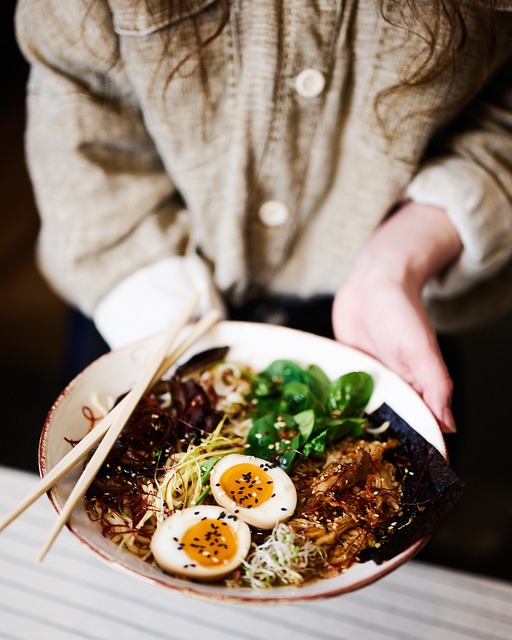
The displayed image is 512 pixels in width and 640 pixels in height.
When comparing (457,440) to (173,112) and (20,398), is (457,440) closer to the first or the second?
(173,112)

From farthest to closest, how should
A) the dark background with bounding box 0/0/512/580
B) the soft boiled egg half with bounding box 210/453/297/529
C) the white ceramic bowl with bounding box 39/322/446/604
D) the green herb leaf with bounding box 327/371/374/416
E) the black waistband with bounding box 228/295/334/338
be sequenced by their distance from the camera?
the dark background with bounding box 0/0/512/580 < the black waistband with bounding box 228/295/334/338 < the green herb leaf with bounding box 327/371/374/416 < the soft boiled egg half with bounding box 210/453/297/529 < the white ceramic bowl with bounding box 39/322/446/604

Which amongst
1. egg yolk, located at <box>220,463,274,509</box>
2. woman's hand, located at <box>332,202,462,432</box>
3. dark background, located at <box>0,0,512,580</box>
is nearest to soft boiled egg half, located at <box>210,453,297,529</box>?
egg yolk, located at <box>220,463,274,509</box>

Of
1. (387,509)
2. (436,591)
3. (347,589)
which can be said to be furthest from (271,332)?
(436,591)

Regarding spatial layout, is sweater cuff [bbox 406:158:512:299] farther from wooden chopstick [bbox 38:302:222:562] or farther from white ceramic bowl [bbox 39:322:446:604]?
wooden chopstick [bbox 38:302:222:562]

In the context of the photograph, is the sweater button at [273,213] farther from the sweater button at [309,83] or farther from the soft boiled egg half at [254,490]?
the soft boiled egg half at [254,490]

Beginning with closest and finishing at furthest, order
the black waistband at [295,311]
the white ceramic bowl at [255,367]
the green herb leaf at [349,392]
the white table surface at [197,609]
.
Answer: the white ceramic bowl at [255,367], the green herb leaf at [349,392], the white table surface at [197,609], the black waistband at [295,311]

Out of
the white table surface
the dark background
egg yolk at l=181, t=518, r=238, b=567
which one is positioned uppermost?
egg yolk at l=181, t=518, r=238, b=567

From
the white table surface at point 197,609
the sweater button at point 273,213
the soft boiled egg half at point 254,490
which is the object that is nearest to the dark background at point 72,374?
the white table surface at point 197,609

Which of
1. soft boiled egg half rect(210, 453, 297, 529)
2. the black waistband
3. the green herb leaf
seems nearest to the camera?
soft boiled egg half rect(210, 453, 297, 529)
